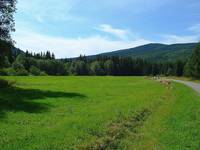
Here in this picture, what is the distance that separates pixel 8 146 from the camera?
13195 mm

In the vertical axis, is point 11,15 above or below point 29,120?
above

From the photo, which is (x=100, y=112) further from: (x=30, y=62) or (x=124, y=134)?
(x=30, y=62)

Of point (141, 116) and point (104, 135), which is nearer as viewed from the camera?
point (104, 135)

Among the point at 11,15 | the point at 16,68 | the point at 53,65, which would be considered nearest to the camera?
the point at 11,15

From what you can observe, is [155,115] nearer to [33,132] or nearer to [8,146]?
[33,132]

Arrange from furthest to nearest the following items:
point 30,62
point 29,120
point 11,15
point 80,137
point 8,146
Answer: point 30,62 < point 11,15 < point 29,120 < point 80,137 < point 8,146

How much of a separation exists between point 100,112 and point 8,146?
11.4 meters

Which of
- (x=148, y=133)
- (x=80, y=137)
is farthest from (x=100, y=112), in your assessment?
(x=80, y=137)

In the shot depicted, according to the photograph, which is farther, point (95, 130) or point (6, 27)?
point (6, 27)

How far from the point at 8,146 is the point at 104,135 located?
4704 millimetres

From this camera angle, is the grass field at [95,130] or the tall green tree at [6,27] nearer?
the grass field at [95,130]

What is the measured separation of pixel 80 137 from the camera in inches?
608

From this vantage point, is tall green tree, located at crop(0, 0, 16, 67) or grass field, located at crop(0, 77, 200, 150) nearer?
grass field, located at crop(0, 77, 200, 150)

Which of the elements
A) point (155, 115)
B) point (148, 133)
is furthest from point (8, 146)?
point (155, 115)
